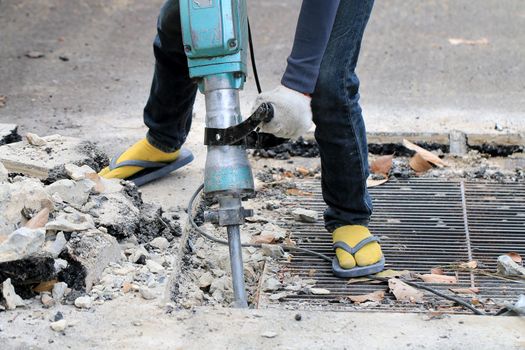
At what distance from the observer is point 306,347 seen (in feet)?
8.63

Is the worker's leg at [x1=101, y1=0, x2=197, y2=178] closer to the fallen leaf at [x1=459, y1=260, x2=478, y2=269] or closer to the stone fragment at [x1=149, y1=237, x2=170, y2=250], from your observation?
the stone fragment at [x1=149, y1=237, x2=170, y2=250]

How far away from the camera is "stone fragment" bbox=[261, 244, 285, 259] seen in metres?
3.52

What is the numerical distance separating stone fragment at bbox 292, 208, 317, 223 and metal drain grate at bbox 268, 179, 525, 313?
0.04 meters

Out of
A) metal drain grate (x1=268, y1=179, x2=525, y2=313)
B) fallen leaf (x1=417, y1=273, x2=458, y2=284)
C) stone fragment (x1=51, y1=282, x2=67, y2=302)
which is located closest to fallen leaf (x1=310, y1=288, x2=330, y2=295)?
metal drain grate (x1=268, y1=179, x2=525, y2=313)

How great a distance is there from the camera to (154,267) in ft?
10.3

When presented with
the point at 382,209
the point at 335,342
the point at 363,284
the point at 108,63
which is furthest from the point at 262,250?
the point at 108,63

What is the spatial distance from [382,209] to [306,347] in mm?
1440

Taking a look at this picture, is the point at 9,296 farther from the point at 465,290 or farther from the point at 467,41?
the point at 467,41

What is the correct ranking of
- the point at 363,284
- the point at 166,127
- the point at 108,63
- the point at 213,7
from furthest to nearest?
the point at 108,63
the point at 166,127
the point at 363,284
the point at 213,7

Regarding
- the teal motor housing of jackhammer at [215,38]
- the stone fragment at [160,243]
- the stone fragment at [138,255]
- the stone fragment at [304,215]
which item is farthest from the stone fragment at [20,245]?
the stone fragment at [304,215]

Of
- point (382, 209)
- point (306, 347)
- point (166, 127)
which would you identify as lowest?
point (306, 347)

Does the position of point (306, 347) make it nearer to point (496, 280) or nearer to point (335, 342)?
point (335, 342)

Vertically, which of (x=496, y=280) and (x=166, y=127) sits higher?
(x=166, y=127)

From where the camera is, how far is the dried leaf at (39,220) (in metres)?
3.02
